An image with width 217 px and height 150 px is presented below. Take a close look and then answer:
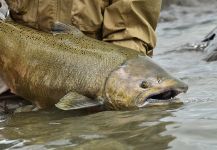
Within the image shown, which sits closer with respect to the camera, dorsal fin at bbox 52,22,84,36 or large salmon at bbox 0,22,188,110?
large salmon at bbox 0,22,188,110

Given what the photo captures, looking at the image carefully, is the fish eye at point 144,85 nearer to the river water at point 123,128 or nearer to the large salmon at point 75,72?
the large salmon at point 75,72

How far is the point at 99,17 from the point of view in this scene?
4.53 meters

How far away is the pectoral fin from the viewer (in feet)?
12.1

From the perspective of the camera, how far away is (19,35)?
13.9 feet

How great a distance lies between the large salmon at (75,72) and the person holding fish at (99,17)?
259 mm

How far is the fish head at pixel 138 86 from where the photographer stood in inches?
145

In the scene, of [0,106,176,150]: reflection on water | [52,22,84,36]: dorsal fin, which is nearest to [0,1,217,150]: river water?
[0,106,176,150]: reflection on water

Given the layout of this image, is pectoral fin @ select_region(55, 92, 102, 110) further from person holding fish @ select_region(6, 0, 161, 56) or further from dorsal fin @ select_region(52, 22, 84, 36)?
person holding fish @ select_region(6, 0, 161, 56)

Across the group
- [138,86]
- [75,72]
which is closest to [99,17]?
[75,72]

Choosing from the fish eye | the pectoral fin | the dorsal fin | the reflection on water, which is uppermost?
the dorsal fin

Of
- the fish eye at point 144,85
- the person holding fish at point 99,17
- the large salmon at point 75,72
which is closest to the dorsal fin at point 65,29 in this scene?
the large salmon at point 75,72

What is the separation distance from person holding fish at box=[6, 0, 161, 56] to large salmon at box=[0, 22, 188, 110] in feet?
0.85

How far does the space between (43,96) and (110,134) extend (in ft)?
3.82

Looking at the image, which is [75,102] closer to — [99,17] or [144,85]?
[144,85]
